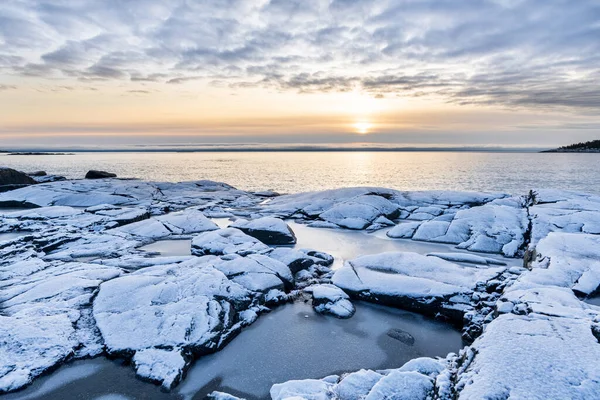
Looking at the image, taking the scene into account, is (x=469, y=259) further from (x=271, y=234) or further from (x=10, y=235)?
(x=10, y=235)

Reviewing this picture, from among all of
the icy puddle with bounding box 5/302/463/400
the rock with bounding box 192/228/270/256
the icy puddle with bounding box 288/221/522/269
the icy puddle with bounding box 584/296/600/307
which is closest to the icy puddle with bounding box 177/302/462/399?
the icy puddle with bounding box 5/302/463/400

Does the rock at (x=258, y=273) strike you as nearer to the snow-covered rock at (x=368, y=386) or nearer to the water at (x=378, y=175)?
the snow-covered rock at (x=368, y=386)

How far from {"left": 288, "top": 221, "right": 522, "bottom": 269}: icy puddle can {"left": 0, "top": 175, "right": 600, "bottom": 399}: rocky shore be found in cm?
51

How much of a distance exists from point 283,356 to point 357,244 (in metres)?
6.67

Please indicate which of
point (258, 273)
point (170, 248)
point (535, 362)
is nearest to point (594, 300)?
point (535, 362)

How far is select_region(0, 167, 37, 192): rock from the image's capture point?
21.6 meters

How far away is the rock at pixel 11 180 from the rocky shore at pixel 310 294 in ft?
35.9

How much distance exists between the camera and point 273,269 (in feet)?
25.8

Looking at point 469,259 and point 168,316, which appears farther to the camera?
point 469,259

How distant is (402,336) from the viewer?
5.78m

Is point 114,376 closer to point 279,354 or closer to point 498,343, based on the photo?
point 279,354

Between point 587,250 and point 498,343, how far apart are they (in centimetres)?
541

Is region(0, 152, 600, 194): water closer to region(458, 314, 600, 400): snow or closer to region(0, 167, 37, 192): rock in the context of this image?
region(0, 167, 37, 192): rock

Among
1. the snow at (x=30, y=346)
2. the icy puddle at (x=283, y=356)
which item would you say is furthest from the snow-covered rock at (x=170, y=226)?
the icy puddle at (x=283, y=356)
